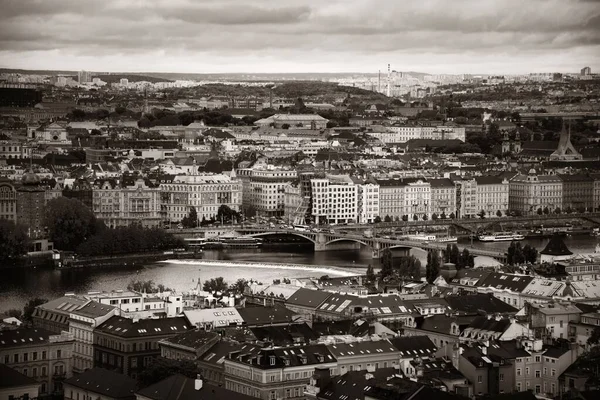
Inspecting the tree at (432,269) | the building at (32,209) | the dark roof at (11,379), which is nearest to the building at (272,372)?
the dark roof at (11,379)

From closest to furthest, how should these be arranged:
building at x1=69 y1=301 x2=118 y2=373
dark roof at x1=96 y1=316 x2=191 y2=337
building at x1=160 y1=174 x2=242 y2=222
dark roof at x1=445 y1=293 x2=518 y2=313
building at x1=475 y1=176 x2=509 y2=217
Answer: dark roof at x1=96 y1=316 x2=191 y2=337
building at x1=69 y1=301 x2=118 y2=373
dark roof at x1=445 y1=293 x2=518 y2=313
building at x1=160 y1=174 x2=242 y2=222
building at x1=475 y1=176 x2=509 y2=217

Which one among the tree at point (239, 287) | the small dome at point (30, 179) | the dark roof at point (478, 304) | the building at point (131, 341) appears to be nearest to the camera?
the building at point (131, 341)

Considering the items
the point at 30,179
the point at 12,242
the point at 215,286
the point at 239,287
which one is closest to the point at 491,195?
the point at 30,179

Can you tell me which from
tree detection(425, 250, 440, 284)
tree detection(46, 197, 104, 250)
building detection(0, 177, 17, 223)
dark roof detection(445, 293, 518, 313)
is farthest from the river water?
dark roof detection(445, 293, 518, 313)

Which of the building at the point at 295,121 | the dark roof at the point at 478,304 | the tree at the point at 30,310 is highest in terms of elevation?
the building at the point at 295,121

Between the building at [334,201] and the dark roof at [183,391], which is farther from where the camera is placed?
the building at [334,201]

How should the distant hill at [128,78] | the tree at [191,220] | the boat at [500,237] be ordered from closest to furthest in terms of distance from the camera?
the boat at [500,237]
the tree at [191,220]
the distant hill at [128,78]

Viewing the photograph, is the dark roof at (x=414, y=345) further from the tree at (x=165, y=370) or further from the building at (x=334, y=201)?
the building at (x=334, y=201)

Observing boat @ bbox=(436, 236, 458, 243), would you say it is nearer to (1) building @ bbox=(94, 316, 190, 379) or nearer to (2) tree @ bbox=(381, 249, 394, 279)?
(2) tree @ bbox=(381, 249, 394, 279)
